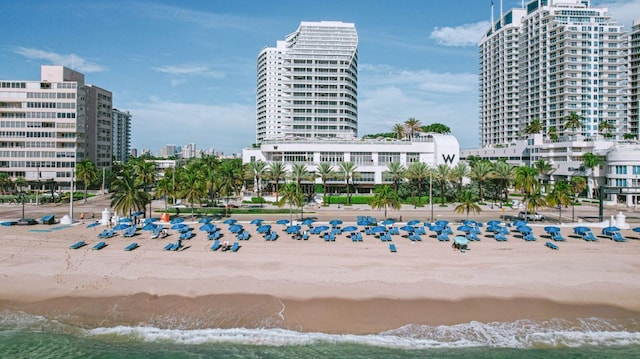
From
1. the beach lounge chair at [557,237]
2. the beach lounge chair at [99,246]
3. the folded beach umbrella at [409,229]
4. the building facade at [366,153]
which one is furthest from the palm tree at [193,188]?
the beach lounge chair at [557,237]

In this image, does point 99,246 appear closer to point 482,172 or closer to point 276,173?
point 276,173

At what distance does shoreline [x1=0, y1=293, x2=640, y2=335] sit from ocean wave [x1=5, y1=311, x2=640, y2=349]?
55cm

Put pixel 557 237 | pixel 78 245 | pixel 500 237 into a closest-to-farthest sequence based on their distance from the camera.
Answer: pixel 78 245 → pixel 500 237 → pixel 557 237

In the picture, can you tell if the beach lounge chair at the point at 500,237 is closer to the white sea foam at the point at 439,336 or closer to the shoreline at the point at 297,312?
the shoreline at the point at 297,312

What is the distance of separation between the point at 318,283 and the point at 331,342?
24.4ft

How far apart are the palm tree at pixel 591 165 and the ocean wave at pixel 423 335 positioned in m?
67.7

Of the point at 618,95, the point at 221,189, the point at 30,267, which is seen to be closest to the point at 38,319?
the point at 30,267

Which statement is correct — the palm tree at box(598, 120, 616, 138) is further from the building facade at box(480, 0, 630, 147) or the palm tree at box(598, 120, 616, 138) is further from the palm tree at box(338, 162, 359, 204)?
the palm tree at box(338, 162, 359, 204)

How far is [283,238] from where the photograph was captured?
140 ft

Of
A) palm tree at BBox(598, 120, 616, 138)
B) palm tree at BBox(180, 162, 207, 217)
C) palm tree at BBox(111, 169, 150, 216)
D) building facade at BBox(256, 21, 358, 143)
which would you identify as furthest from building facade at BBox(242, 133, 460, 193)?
palm tree at BBox(598, 120, 616, 138)

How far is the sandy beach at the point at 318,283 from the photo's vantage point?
1006 inches

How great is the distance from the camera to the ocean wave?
890 inches

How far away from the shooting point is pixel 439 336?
2320cm

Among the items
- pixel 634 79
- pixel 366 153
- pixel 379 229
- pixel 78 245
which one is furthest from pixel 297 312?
pixel 634 79
